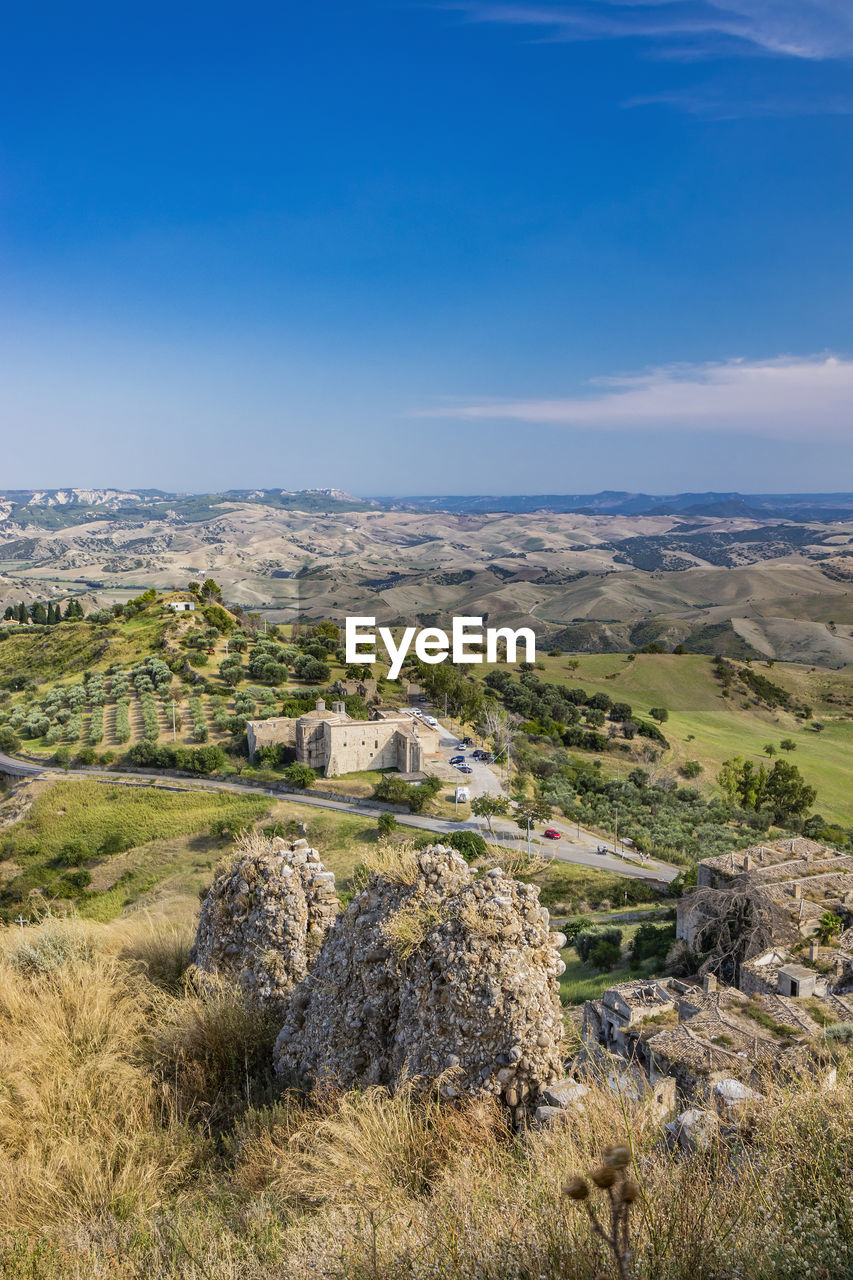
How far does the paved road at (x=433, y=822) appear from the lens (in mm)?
36531

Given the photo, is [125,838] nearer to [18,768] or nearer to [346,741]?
[18,768]

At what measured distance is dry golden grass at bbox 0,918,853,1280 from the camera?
325 centimetres

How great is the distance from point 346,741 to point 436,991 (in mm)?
42491

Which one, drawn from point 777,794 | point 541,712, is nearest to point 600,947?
point 777,794

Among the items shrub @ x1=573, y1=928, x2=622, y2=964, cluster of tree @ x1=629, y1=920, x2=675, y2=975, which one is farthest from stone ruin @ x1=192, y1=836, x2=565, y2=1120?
shrub @ x1=573, y1=928, x2=622, y2=964

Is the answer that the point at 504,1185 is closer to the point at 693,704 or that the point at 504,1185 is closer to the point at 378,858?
the point at 378,858

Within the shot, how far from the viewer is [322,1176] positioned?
14.8 ft

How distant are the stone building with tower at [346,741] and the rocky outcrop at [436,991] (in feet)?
133

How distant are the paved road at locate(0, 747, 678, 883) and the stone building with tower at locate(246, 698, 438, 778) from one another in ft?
12.2

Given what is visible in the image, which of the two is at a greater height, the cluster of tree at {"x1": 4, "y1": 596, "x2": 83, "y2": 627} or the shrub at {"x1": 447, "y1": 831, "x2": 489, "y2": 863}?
the cluster of tree at {"x1": 4, "y1": 596, "x2": 83, "y2": 627}

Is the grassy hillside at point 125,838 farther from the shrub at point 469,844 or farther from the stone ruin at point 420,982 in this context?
the stone ruin at point 420,982

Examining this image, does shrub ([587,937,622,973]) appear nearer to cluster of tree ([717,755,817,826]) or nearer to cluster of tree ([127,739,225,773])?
cluster of tree ([717,755,817,826])

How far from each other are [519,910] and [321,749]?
1693 inches

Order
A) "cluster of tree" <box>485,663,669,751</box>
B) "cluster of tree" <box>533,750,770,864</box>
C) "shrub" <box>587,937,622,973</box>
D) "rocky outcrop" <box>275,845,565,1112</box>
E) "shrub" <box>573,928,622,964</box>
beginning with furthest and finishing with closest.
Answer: "cluster of tree" <box>485,663,669,751</box> → "cluster of tree" <box>533,750,770,864</box> → "shrub" <box>573,928,622,964</box> → "shrub" <box>587,937,622,973</box> → "rocky outcrop" <box>275,845,565,1112</box>
